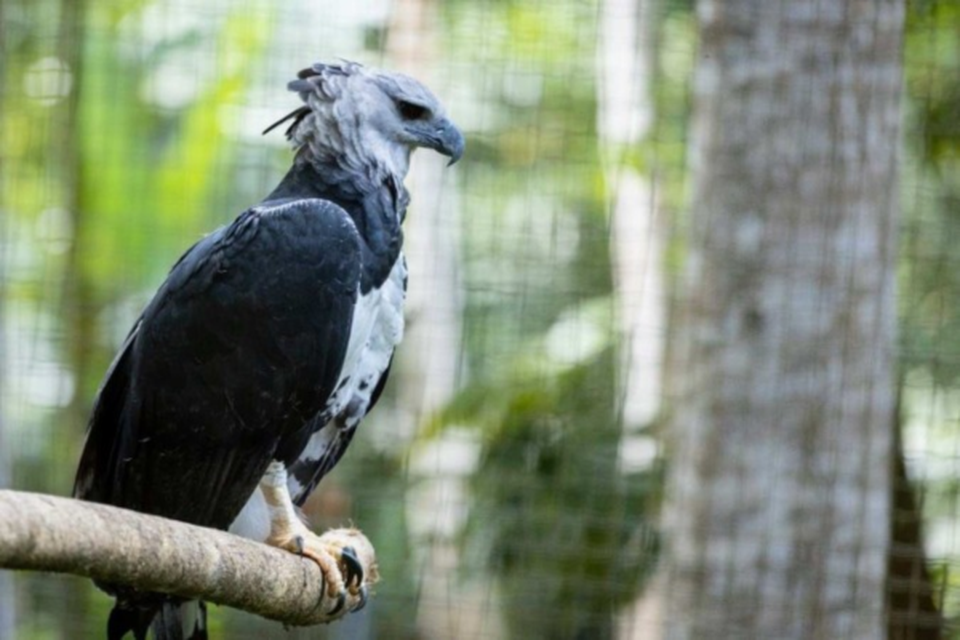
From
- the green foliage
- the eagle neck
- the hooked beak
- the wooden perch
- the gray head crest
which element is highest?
the gray head crest

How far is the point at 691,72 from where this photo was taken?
14.9 feet

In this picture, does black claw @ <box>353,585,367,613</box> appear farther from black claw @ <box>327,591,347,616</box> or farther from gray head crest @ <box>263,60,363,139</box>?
gray head crest @ <box>263,60,363,139</box>

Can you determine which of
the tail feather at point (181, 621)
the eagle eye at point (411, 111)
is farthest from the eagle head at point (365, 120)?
the tail feather at point (181, 621)

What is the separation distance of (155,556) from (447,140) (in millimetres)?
1308

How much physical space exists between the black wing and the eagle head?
1.05ft

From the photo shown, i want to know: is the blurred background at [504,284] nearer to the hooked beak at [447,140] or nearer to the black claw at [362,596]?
the hooked beak at [447,140]

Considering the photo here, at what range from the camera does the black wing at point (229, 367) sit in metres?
2.85

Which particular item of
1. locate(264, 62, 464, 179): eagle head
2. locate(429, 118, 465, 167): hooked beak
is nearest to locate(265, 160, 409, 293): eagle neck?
locate(264, 62, 464, 179): eagle head

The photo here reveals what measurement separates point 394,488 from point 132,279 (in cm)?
107

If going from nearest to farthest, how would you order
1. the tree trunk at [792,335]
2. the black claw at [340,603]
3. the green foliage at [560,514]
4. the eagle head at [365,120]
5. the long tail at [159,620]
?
the long tail at [159,620] → the black claw at [340,603] → the eagle head at [365,120] → the tree trunk at [792,335] → the green foliage at [560,514]

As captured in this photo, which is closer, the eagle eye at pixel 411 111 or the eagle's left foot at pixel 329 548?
the eagle's left foot at pixel 329 548

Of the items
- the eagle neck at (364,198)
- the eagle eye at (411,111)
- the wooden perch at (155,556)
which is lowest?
the wooden perch at (155,556)

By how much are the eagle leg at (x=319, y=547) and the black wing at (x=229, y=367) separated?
0.32 feet

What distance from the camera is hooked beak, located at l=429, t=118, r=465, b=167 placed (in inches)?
128
